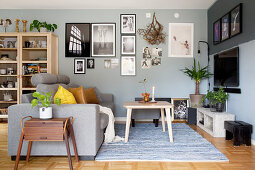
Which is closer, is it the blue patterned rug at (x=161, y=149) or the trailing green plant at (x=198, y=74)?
the blue patterned rug at (x=161, y=149)

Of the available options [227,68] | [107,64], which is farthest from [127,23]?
[227,68]

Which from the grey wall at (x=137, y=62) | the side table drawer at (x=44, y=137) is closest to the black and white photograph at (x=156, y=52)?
the grey wall at (x=137, y=62)

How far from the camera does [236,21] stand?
12.6 ft

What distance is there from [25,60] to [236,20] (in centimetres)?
440

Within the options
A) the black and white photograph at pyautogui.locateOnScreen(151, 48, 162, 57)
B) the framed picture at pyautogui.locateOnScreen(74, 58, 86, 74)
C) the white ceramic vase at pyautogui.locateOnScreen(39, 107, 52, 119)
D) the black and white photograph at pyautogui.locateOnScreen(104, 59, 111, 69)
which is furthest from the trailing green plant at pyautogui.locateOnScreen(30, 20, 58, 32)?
the white ceramic vase at pyautogui.locateOnScreen(39, 107, 52, 119)

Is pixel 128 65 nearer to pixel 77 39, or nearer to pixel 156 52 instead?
pixel 156 52

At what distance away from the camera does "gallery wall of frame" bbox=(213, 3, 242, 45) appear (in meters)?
3.75

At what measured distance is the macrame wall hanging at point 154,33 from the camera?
537 centimetres

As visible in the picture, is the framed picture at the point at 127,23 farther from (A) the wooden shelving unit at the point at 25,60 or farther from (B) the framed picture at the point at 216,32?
(B) the framed picture at the point at 216,32

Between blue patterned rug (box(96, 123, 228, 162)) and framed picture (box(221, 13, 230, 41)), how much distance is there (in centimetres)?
192

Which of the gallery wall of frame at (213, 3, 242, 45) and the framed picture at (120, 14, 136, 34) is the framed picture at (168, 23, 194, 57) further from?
the framed picture at (120, 14, 136, 34)

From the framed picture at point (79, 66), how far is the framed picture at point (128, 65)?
36.7 inches

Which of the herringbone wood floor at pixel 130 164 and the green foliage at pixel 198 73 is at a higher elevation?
the green foliage at pixel 198 73

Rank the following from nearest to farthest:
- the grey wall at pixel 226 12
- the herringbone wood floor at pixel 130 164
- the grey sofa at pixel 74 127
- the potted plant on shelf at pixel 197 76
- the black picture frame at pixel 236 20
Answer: the herringbone wood floor at pixel 130 164 < the grey sofa at pixel 74 127 < the grey wall at pixel 226 12 < the black picture frame at pixel 236 20 < the potted plant on shelf at pixel 197 76
